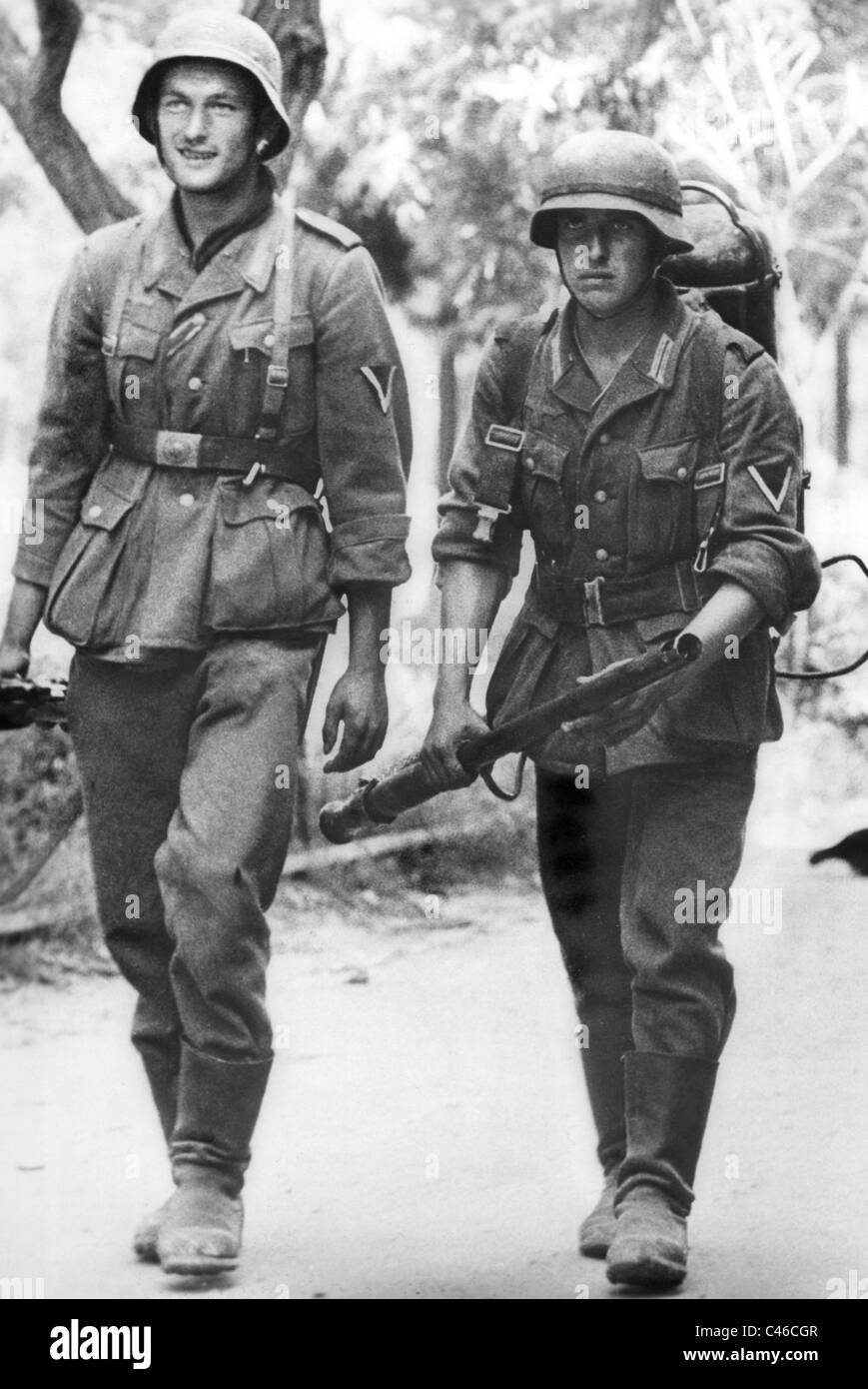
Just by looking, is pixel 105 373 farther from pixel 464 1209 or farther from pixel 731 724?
pixel 464 1209

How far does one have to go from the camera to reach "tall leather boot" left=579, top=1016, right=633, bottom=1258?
157 inches

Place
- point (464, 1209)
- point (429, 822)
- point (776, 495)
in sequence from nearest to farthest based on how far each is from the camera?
point (776, 495) < point (464, 1209) < point (429, 822)

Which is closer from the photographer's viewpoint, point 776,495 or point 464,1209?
point 776,495

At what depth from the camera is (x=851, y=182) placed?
452 centimetres

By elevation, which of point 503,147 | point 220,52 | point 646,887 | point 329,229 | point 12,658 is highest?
point 503,147

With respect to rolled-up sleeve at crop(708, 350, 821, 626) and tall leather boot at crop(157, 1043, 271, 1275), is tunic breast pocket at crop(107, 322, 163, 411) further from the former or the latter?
tall leather boot at crop(157, 1043, 271, 1275)

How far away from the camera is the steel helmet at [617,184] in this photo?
380 centimetres

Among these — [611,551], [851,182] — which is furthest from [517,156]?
[611,551]

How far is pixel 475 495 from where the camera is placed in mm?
3939

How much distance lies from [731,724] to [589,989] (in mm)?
576

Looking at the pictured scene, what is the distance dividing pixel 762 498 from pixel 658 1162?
1175 millimetres

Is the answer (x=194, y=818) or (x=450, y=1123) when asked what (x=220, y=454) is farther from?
(x=450, y=1123)

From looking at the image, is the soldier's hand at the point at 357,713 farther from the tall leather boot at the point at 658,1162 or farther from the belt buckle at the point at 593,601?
the tall leather boot at the point at 658,1162

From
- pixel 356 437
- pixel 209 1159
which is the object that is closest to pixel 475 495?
pixel 356 437
